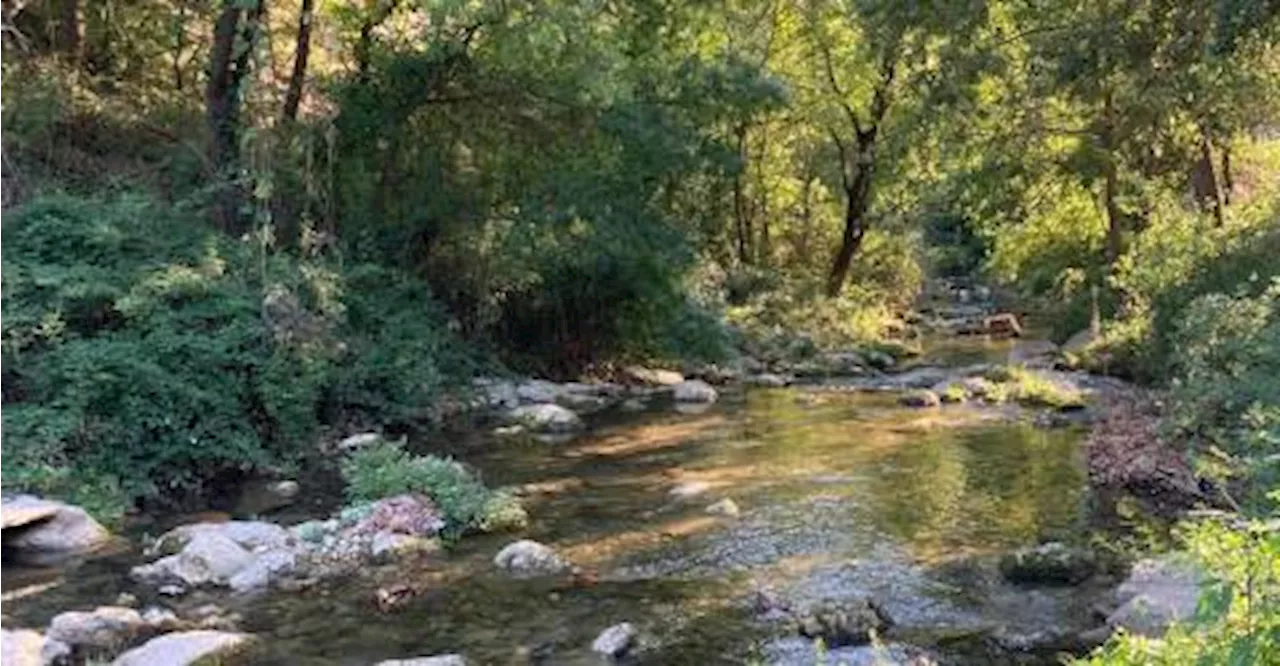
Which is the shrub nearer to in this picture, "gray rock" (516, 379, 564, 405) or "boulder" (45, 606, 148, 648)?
"boulder" (45, 606, 148, 648)

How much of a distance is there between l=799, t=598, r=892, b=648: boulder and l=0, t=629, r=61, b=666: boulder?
14.9 feet

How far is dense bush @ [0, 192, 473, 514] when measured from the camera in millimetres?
12555

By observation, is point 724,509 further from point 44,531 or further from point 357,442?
point 44,531

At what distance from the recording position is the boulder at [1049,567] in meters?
9.49

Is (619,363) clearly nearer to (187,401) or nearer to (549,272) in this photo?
(549,272)

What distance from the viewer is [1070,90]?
14.4 metres

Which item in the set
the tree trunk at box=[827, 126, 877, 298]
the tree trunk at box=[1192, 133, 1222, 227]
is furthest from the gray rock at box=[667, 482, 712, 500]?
the tree trunk at box=[827, 126, 877, 298]

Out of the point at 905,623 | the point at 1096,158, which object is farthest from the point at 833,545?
the point at 1096,158

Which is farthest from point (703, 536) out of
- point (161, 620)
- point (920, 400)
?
point (920, 400)

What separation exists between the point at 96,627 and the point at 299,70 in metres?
11.1

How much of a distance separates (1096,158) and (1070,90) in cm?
1035

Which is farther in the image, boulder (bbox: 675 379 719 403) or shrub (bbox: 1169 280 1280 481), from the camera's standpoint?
boulder (bbox: 675 379 719 403)

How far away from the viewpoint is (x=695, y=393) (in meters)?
19.8

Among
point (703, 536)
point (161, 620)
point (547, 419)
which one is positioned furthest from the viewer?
point (547, 419)
